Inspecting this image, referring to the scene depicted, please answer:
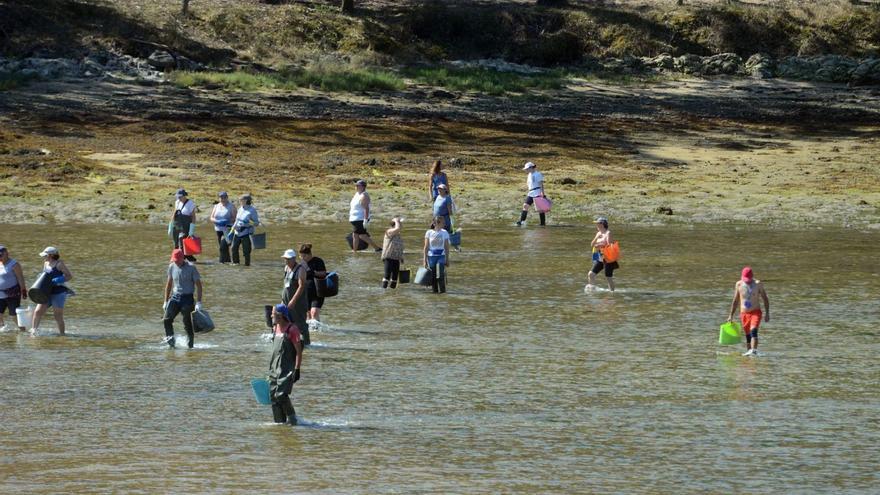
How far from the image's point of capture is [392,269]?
24.8m

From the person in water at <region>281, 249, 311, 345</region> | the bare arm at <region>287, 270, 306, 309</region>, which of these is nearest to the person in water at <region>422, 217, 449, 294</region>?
the person in water at <region>281, 249, 311, 345</region>

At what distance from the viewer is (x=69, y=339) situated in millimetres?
20422

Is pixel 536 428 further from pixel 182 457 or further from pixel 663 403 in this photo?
pixel 182 457

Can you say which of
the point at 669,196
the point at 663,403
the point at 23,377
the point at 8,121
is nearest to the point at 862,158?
the point at 669,196

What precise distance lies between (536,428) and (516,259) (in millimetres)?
13156

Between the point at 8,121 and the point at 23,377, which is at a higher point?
the point at 8,121

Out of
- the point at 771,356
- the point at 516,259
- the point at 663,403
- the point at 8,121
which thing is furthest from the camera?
the point at 8,121

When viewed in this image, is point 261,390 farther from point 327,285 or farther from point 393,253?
point 393,253

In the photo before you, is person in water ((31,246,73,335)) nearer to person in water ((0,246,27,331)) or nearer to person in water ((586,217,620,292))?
person in water ((0,246,27,331))

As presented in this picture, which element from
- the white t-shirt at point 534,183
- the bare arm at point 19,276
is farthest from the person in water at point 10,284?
the white t-shirt at point 534,183

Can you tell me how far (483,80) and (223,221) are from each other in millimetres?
26022

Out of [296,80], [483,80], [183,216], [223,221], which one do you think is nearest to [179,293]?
[223,221]

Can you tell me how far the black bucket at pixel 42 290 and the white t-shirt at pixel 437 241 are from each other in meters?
6.55

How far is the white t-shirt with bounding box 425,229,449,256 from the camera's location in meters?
24.1
